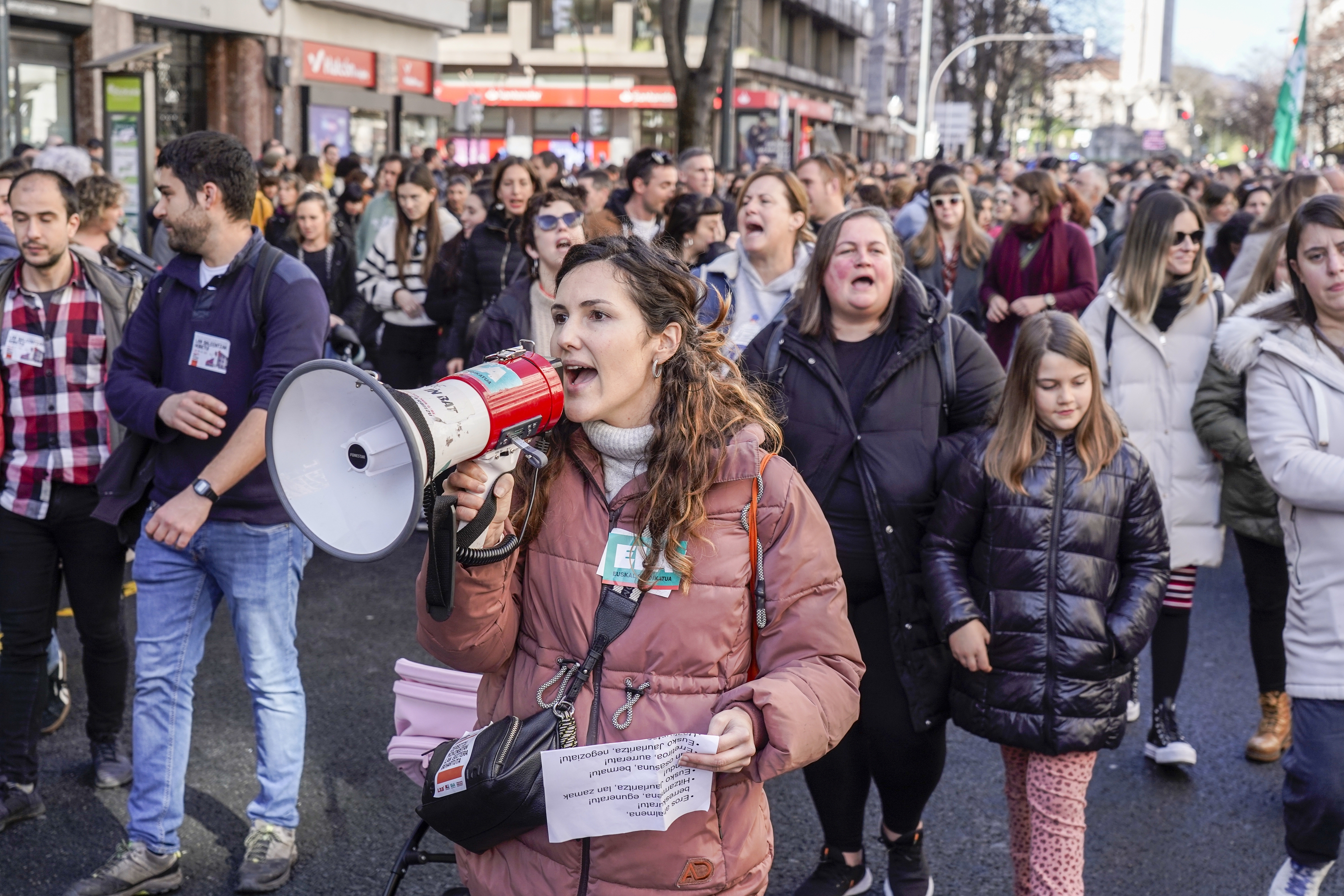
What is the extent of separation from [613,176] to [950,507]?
15.0 meters

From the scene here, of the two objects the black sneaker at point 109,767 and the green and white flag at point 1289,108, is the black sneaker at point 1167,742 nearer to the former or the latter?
the black sneaker at point 109,767

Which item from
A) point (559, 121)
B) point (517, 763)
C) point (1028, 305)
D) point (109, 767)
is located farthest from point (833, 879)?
point (559, 121)

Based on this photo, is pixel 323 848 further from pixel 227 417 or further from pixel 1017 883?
pixel 1017 883

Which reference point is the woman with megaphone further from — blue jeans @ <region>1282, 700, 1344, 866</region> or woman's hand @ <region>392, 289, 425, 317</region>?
woman's hand @ <region>392, 289, 425, 317</region>

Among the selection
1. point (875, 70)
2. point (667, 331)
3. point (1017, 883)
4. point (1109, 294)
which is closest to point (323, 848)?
point (1017, 883)

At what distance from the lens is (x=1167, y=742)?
4848mm

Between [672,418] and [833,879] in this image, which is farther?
[833,879]

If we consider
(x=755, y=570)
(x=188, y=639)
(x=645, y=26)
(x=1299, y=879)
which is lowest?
(x=1299, y=879)

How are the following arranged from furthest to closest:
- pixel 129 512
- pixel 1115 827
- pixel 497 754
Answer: pixel 1115 827
pixel 129 512
pixel 497 754

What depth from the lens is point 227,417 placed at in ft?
12.4

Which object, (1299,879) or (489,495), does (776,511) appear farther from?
(1299,879)

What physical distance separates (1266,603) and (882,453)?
197 cm

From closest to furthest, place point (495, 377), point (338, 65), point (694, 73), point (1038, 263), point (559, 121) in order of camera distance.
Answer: point (495, 377), point (1038, 263), point (694, 73), point (338, 65), point (559, 121)

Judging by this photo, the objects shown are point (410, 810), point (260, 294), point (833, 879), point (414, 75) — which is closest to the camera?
point (260, 294)
